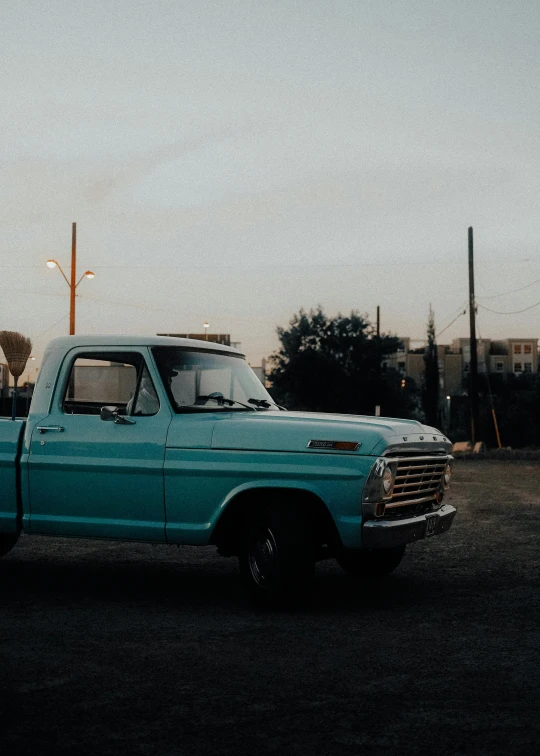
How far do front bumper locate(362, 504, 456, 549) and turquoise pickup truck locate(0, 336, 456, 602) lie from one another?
0.03 feet

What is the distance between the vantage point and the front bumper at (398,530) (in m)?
6.87

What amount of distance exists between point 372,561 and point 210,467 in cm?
216

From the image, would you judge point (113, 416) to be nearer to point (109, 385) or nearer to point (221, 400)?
point (221, 400)

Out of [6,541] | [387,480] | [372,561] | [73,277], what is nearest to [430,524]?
[387,480]

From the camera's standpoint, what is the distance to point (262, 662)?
223 inches

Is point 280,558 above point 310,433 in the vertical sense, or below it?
below

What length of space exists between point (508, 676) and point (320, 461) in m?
2.16

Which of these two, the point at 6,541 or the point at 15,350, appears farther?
the point at 15,350

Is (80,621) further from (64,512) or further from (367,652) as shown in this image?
(367,652)

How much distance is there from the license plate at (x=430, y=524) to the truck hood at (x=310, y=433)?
537mm

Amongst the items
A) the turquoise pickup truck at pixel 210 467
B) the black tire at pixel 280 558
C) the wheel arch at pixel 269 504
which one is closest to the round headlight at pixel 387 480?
the turquoise pickup truck at pixel 210 467

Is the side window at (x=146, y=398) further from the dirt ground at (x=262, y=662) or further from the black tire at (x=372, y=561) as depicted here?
the black tire at (x=372, y=561)

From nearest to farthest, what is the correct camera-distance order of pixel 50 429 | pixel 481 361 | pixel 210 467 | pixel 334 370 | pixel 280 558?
pixel 280 558 → pixel 210 467 → pixel 50 429 → pixel 334 370 → pixel 481 361

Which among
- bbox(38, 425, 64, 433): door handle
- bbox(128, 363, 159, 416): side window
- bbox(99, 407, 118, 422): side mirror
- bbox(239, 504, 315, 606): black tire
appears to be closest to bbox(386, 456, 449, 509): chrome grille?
bbox(239, 504, 315, 606): black tire
